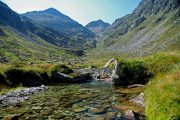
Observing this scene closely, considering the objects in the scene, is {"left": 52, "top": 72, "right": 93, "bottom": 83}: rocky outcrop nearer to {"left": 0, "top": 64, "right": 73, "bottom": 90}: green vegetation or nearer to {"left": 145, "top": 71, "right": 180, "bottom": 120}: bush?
{"left": 0, "top": 64, "right": 73, "bottom": 90}: green vegetation

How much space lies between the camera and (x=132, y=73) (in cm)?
4334

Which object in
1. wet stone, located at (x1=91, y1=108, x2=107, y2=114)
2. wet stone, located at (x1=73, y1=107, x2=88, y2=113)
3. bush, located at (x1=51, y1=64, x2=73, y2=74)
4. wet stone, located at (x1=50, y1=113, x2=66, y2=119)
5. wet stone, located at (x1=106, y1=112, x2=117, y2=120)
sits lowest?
wet stone, located at (x1=106, y1=112, x2=117, y2=120)

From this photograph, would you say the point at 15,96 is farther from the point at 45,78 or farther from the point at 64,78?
the point at 64,78

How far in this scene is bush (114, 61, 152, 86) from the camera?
42.1 metres

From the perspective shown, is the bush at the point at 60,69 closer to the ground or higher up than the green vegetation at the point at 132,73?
higher up

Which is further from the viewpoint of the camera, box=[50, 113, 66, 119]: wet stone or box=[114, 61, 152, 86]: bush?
box=[114, 61, 152, 86]: bush

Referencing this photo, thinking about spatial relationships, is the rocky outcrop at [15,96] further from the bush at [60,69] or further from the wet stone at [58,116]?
the bush at [60,69]

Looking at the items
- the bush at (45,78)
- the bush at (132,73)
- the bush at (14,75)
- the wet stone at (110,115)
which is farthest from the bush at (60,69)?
the wet stone at (110,115)

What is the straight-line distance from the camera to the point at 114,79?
45.4 m

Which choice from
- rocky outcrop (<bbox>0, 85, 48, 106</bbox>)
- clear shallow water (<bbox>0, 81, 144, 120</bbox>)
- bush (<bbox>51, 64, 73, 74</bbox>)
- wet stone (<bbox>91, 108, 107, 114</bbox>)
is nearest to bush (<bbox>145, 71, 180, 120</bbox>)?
clear shallow water (<bbox>0, 81, 144, 120</bbox>)

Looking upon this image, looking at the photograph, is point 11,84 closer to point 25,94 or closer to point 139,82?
point 25,94

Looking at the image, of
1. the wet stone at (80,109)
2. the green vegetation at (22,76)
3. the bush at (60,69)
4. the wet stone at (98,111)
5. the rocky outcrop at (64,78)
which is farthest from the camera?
the bush at (60,69)

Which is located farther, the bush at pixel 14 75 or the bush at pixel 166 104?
the bush at pixel 14 75

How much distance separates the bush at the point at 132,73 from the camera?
138 ft
